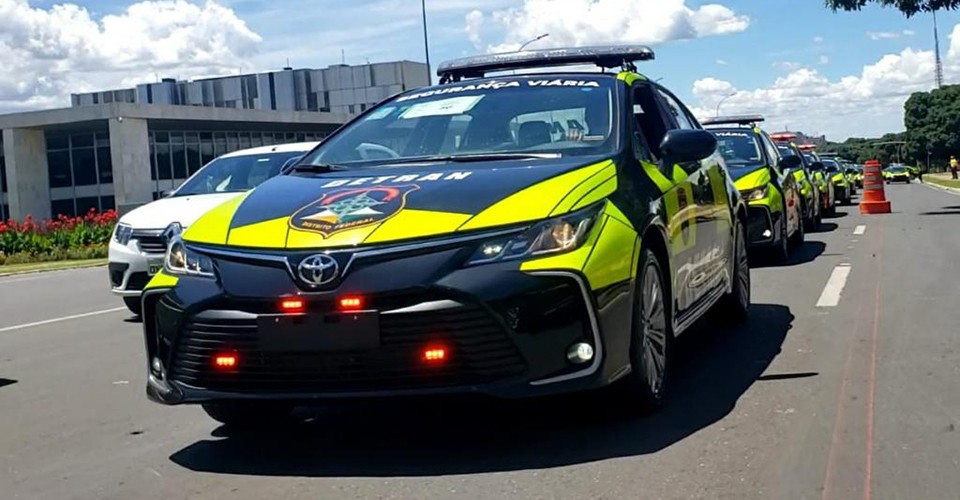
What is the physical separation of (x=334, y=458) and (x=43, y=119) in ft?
158

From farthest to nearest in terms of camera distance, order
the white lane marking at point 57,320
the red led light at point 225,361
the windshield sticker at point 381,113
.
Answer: the white lane marking at point 57,320, the windshield sticker at point 381,113, the red led light at point 225,361

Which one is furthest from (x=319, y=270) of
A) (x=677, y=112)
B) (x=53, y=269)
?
(x=53, y=269)

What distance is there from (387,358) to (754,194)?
9.31m

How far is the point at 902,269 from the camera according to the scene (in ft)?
40.6

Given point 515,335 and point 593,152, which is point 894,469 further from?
point 593,152

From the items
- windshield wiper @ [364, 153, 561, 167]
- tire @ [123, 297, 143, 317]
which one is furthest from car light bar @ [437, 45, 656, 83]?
tire @ [123, 297, 143, 317]

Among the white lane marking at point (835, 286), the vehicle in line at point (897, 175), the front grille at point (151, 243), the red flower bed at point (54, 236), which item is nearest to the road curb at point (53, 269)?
the red flower bed at point (54, 236)

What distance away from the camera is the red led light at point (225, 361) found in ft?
15.7

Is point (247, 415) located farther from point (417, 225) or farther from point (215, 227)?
point (417, 225)

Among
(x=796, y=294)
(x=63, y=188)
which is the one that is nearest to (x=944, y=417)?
(x=796, y=294)

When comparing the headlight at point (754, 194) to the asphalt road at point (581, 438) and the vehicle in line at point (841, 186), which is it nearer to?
the asphalt road at point (581, 438)

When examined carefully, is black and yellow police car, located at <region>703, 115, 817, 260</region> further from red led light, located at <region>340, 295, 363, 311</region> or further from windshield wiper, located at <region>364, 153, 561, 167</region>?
red led light, located at <region>340, 295, 363, 311</region>

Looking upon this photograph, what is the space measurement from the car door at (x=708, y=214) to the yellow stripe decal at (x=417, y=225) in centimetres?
220

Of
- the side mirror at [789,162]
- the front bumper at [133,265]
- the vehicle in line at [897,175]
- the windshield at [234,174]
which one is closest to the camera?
the front bumper at [133,265]
